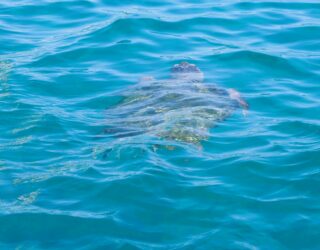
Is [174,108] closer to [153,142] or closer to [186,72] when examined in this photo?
[153,142]

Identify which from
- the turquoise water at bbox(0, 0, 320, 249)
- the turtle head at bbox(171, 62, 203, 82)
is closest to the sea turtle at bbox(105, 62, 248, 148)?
the turtle head at bbox(171, 62, 203, 82)

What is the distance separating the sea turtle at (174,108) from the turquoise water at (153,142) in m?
0.18

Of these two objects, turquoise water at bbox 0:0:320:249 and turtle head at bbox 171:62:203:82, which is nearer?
turquoise water at bbox 0:0:320:249

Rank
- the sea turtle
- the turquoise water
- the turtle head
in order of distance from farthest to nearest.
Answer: the turtle head, the sea turtle, the turquoise water

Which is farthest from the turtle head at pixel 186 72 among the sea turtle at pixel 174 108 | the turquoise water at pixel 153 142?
the turquoise water at pixel 153 142

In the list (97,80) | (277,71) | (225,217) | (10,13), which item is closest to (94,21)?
(10,13)

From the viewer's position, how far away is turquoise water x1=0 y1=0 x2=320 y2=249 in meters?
6.66

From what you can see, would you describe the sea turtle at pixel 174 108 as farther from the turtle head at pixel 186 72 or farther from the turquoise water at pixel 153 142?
the turquoise water at pixel 153 142

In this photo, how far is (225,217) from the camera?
6.80 m

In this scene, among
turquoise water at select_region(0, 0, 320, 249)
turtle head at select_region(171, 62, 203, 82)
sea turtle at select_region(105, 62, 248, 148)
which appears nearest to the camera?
turquoise water at select_region(0, 0, 320, 249)

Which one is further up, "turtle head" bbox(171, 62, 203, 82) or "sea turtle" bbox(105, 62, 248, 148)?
"turtle head" bbox(171, 62, 203, 82)

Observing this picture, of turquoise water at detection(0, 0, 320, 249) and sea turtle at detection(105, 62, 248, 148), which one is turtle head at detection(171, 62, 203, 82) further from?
turquoise water at detection(0, 0, 320, 249)

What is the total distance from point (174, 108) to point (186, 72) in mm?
1527

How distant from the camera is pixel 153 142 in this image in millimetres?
8211
